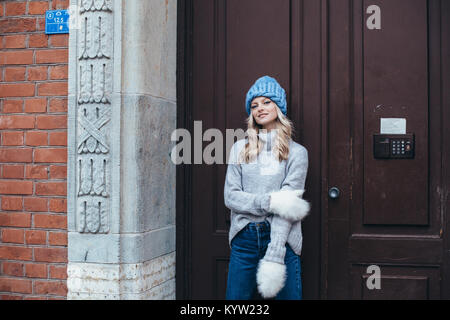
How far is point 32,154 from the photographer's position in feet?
11.3

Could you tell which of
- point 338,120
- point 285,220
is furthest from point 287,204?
point 338,120

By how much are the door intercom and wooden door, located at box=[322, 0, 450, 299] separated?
0.03 m

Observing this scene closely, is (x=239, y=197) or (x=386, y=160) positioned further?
(x=386, y=160)

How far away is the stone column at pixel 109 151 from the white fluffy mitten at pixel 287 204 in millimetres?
892

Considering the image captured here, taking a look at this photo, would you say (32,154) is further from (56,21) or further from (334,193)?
(334,193)

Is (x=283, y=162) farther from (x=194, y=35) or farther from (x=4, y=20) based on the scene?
(x=4, y=20)

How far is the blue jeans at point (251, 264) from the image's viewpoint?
3.03 metres

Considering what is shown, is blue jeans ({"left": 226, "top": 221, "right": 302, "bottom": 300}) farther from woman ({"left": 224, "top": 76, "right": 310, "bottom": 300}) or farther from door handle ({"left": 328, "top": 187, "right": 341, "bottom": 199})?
door handle ({"left": 328, "top": 187, "right": 341, "bottom": 199})

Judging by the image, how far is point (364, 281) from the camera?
11.4 ft

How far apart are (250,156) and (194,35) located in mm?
1149

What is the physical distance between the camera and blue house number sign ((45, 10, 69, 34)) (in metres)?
3.38

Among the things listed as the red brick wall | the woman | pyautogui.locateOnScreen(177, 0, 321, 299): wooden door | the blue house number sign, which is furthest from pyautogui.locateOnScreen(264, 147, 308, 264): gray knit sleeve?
the blue house number sign

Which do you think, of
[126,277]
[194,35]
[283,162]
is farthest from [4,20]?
[283,162]

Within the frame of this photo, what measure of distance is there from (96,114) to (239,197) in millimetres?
1073
